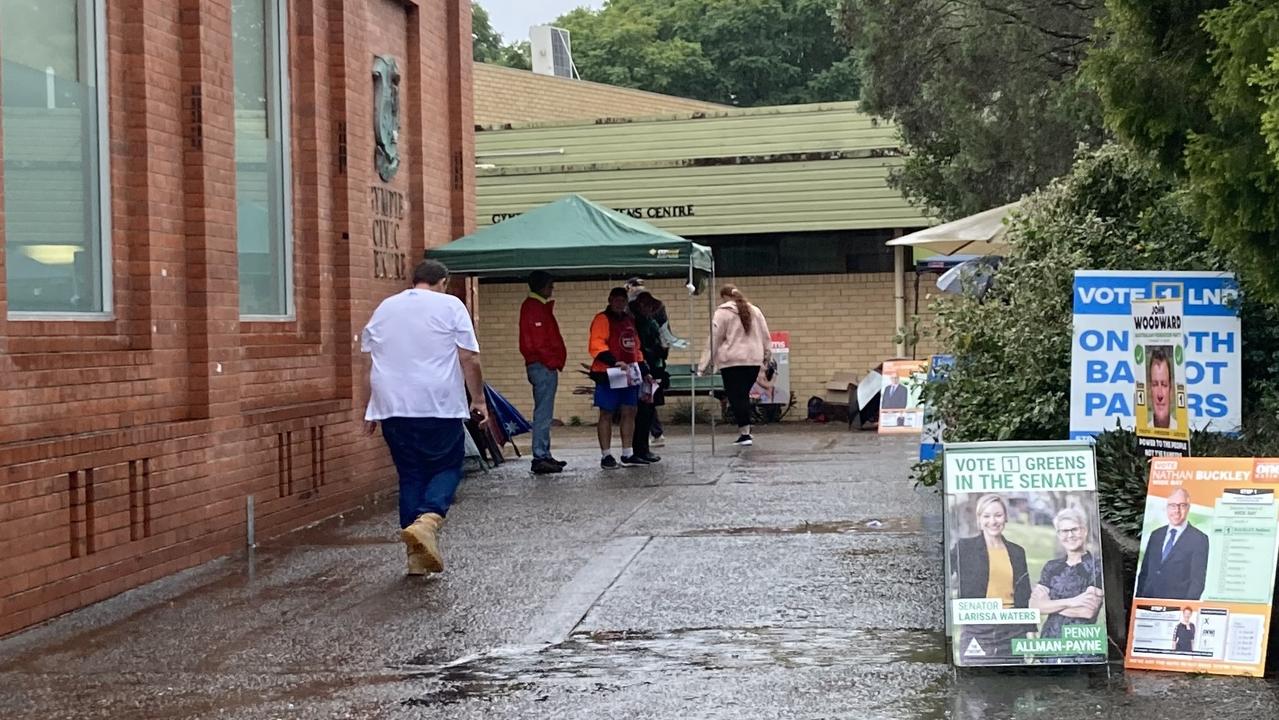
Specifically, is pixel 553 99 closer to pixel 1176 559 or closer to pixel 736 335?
pixel 736 335

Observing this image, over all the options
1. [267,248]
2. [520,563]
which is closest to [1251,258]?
[520,563]

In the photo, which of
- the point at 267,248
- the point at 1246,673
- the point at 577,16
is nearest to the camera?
the point at 1246,673

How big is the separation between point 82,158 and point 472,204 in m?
6.85

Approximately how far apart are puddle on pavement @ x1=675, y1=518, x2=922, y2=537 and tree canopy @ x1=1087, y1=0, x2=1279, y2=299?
3408 mm

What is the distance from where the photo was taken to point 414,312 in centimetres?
904

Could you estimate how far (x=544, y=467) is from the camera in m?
14.2

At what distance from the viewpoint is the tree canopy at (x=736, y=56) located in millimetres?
49938

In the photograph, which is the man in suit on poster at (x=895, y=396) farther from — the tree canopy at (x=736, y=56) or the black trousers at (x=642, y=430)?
the tree canopy at (x=736, y=56)

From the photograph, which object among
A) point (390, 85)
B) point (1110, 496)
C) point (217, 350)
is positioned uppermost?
point (390, 85)

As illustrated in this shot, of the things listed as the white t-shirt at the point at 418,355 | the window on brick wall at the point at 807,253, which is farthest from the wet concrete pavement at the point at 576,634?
the window on brick wall at the point at 807,253

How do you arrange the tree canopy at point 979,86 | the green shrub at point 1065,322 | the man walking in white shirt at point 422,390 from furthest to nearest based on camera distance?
1. the tree canopy at point 979,86
2. the man walking in white shirt at point 422,390
3. the green shrub at point 1065,322

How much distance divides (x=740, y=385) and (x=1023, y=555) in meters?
10.5

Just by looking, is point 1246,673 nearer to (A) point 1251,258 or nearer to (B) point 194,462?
(A) point 1251,258

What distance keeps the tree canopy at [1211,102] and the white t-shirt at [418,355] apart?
3868 mm
